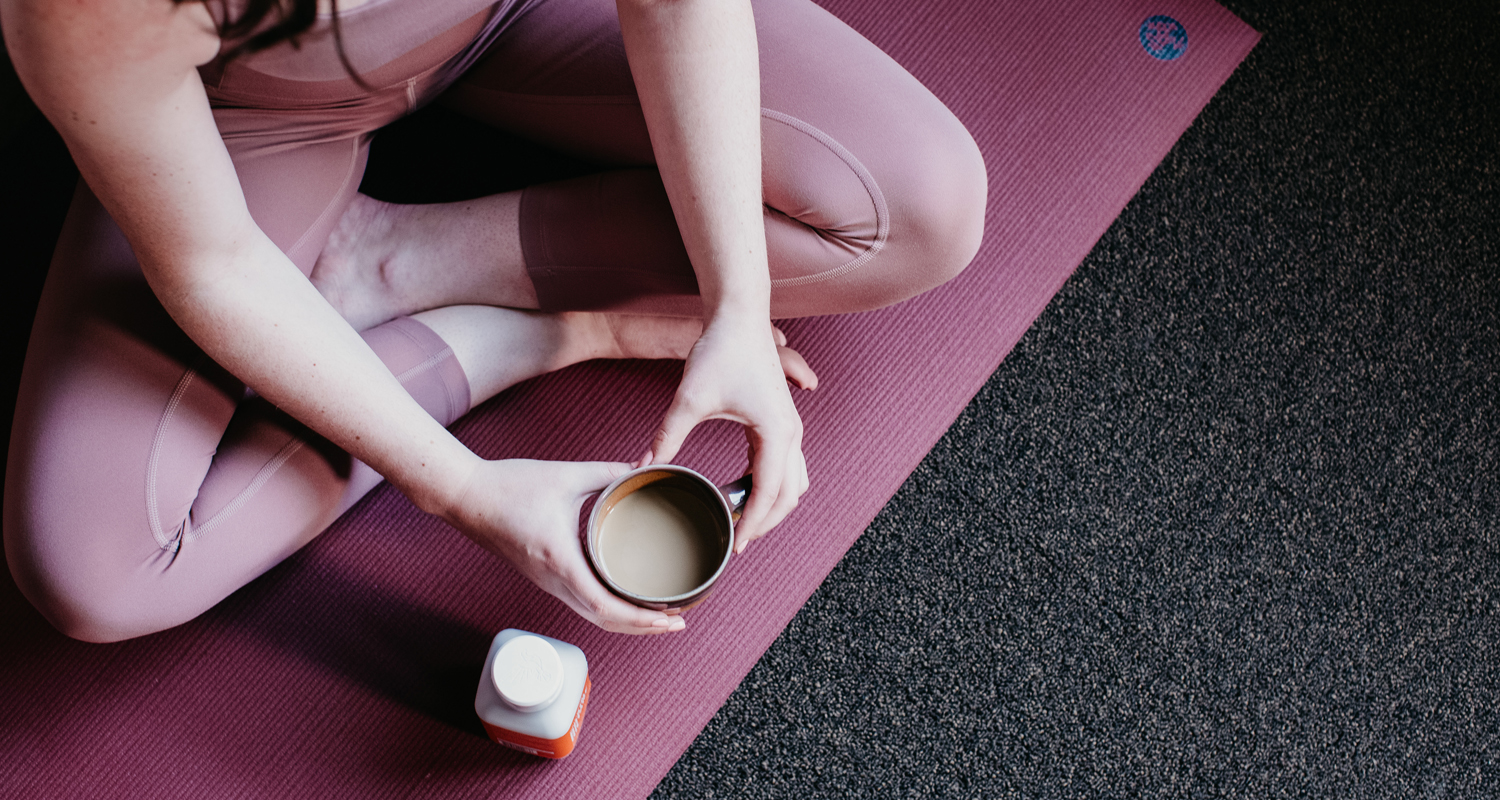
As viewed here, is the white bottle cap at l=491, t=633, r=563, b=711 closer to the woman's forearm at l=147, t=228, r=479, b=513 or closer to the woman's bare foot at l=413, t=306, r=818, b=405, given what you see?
the woman's forearm at l=147, t=228, r=479, b=513

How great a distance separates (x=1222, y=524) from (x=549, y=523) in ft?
2.81

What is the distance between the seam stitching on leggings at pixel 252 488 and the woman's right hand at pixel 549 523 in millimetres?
189

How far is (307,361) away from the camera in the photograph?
2.32 feet

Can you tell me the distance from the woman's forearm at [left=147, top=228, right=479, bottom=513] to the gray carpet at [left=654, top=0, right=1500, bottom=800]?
0.48m

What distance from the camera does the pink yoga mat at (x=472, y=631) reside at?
956 mm

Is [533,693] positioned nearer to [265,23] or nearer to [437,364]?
[437,364]

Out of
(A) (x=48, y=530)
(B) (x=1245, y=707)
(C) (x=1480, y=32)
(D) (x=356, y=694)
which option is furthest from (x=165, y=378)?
(C) (x=1480, y=32)

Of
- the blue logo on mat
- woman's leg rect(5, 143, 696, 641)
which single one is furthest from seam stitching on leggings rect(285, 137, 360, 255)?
the blue logo on mat

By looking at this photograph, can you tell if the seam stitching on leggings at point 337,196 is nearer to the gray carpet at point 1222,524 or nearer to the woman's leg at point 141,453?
the woman's leg at point 141,453

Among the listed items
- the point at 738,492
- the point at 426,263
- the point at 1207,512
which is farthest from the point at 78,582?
the point at 1207,512

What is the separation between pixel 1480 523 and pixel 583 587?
1157 mm

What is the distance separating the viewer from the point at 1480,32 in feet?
4.42

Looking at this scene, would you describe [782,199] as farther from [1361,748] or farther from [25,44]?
[1361,748]

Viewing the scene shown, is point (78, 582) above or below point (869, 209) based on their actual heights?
below
